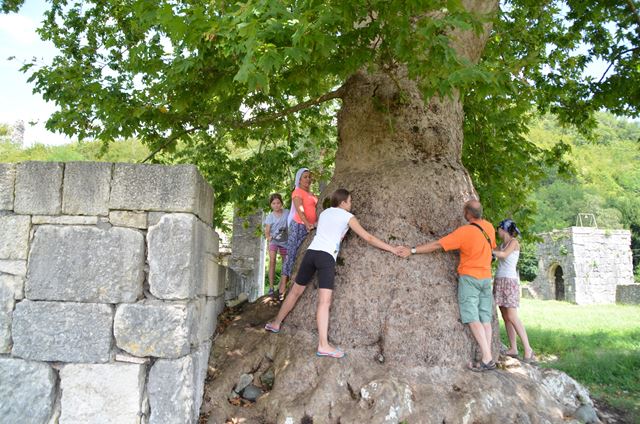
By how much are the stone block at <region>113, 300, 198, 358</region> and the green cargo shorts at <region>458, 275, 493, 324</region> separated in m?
2.44

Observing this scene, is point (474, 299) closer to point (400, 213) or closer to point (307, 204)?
point (400, 213)

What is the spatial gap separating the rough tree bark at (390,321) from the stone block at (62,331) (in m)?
1.13

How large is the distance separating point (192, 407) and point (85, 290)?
4.00ft

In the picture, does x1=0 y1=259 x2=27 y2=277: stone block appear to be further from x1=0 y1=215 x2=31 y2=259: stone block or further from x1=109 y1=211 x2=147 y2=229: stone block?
x1=109 y1=211 x2=147 y2=229: stone block

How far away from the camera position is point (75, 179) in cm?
390

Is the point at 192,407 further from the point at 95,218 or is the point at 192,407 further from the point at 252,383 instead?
the point at 95,218

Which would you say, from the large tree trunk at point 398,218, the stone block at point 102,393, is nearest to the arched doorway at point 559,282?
the large tree trunk at point 398,218

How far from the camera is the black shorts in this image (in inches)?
177

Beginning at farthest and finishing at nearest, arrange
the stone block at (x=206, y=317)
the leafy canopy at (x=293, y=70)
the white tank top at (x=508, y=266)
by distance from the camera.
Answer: the white tank top at (x=508, y=266) < the stone block at (x=206, y=317) < the leafy canopy at (x=293, y=70)

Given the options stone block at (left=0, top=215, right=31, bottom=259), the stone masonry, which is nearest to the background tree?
stone block at (left=0, top=215, right=31, bottom=259)

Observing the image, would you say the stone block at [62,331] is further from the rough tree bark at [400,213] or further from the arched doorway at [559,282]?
the arched doorway at [559,282]

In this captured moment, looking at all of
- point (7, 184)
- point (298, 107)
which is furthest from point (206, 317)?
point (298, 107)

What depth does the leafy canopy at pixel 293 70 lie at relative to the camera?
331cm

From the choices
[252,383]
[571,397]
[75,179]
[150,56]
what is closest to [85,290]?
[75,179]
